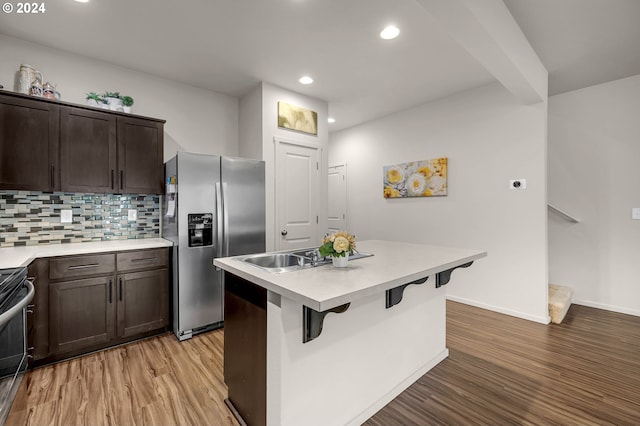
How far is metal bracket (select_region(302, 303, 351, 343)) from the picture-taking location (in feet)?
4.65

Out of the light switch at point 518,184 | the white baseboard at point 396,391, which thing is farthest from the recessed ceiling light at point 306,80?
the white baseboard at point 396,391

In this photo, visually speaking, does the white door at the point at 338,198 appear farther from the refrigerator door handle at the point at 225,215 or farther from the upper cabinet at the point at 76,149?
the upper cabinet at the point at 76,149

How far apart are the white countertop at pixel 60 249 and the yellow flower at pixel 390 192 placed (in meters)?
3.14

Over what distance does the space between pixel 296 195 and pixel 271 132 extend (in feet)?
2.75

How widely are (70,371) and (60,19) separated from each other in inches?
109

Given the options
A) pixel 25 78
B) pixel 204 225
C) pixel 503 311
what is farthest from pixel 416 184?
pixel 25 78

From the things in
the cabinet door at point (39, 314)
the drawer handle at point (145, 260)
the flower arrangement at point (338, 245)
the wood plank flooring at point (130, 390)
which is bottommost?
the wood plank flooring at point (130, 390)

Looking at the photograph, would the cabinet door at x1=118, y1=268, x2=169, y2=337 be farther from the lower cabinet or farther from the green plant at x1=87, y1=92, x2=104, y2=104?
the green plant at x1=87, y1=92, x2=104, y2=104

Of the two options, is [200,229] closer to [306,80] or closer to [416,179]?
[306,80]

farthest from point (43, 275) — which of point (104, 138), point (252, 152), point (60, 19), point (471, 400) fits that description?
point (471, 400)

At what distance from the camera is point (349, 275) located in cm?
148

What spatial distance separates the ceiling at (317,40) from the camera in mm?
2203

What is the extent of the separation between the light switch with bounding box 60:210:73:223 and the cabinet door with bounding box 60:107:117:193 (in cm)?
36

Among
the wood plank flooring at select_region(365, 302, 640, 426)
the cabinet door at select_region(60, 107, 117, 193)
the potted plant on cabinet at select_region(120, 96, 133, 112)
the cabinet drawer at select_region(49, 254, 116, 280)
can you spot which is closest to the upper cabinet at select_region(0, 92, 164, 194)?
the cabinet door at select_region(60, 107, 117, 193)
